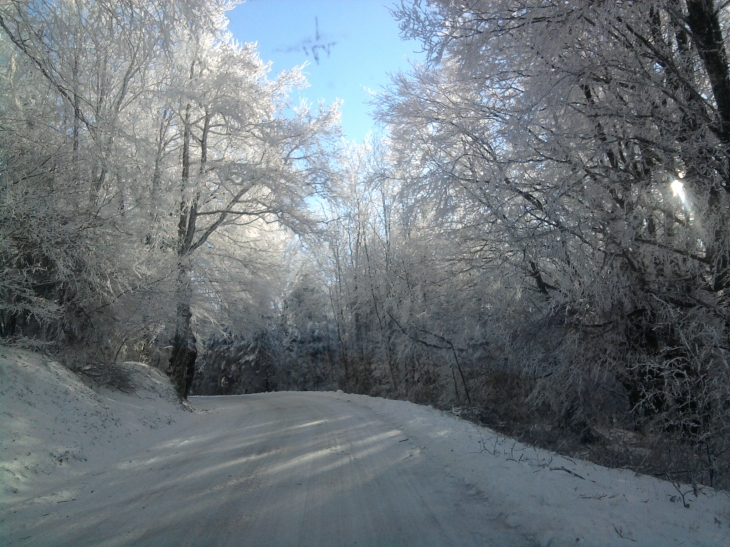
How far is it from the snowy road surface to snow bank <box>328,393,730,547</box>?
0.22 metres

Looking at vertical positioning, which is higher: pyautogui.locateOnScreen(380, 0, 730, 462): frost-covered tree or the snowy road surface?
pyautogui.locateOnScreen(380, 0, 730, 462): frost-covered tree

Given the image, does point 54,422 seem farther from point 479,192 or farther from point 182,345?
point 479,192

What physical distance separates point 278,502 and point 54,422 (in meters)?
4.77

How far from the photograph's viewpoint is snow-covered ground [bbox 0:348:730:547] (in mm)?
3887

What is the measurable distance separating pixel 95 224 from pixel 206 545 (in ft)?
22.0

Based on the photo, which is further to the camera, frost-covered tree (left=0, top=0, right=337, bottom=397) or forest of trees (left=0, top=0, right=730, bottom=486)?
frost-covered tree (left=0, top=0, right=337, bottom=397)

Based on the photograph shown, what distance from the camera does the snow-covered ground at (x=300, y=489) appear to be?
389 centimetres

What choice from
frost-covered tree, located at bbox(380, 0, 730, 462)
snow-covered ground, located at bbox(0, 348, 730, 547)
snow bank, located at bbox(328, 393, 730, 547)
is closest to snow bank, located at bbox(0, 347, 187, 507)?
snow-covered ground, located at bbox(0, 348, 730, 547)

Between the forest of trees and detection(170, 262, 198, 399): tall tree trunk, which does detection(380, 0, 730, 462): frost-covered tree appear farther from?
detection(170, 262, 198, 399): tall tree trunk

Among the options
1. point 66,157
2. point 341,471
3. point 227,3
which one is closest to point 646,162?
point 341,471

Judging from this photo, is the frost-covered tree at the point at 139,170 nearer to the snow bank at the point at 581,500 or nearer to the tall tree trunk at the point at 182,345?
the tall tree trunk at the point at 182,345

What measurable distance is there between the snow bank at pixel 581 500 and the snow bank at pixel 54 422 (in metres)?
5.07

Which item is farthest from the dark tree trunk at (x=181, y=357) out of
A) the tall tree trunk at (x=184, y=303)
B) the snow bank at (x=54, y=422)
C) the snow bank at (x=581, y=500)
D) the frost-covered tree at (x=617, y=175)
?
the snow bank at (x=581, y=500)

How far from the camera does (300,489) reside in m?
5.12
